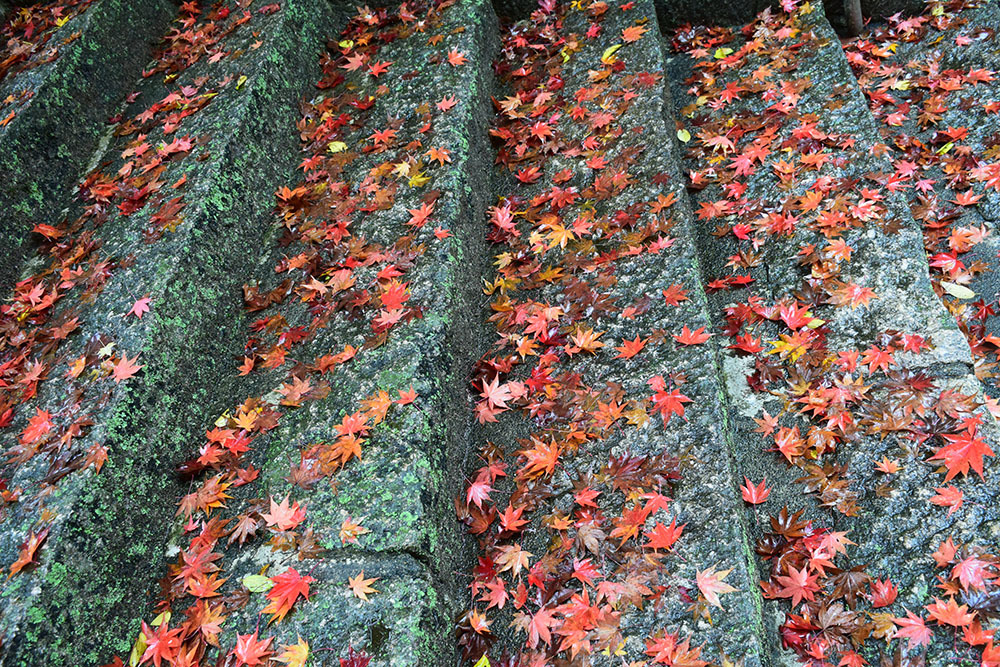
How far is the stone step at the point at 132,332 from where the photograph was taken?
2.13 m

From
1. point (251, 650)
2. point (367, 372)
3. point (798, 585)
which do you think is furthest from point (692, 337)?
point (251, 650)

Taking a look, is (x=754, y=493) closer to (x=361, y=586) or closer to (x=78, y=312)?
(x=361, y=586)

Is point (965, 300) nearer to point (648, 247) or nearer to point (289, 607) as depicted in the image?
point (648, 247)

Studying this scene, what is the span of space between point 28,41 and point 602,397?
15.0ft

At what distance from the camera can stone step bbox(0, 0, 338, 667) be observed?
2.13 metres

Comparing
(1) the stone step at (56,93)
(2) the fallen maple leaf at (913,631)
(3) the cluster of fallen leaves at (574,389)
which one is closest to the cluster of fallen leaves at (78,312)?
(1) the stone step at (56,93)

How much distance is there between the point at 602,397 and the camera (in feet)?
8.02

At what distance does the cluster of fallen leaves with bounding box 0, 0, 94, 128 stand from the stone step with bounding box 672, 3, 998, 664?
12.3 ft

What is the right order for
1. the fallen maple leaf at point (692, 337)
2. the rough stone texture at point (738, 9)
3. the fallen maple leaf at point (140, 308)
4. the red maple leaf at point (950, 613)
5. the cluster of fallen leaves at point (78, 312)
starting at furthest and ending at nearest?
the rough stone texture at point (738, 9), the fallen maple leaf at point (140, 308), the fallen maple leaf at point (692, 337), the cluster of fallen leaves at point (78, 312), the red maple leaf at point (950, 613)

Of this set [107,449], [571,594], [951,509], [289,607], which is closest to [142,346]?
[107,449]

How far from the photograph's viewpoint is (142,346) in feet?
8.38

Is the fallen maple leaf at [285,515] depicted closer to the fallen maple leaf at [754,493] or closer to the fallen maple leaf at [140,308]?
the fallen maple leaf at [140,308]

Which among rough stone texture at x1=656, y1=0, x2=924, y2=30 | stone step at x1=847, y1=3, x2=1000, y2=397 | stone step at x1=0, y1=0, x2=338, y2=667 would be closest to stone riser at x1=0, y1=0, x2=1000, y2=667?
stone step at x1=0, y1=0, x2=338, y2=667

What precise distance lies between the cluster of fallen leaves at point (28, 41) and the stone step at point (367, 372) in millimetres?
1565
